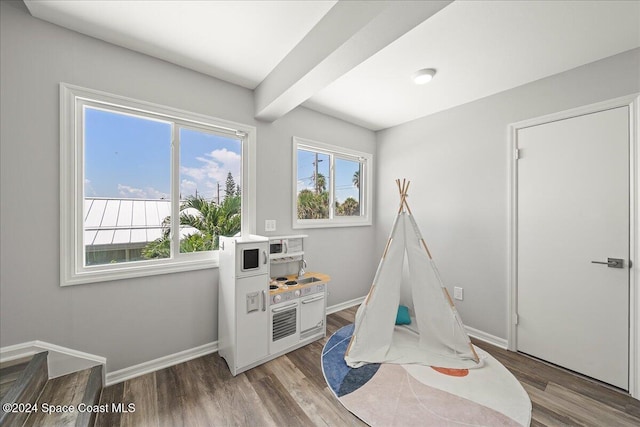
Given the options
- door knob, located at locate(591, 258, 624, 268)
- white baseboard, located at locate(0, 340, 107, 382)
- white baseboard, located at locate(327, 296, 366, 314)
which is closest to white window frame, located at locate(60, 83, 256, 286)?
white baseboard, located at locate(0, 340, 107, 382)

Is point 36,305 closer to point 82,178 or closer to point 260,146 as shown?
point 82,178

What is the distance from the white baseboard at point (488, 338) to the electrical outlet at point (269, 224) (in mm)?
2487

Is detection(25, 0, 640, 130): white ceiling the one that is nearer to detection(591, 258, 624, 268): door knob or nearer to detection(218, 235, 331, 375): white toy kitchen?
detection(218, 235, 331, 375): white toy kitchen

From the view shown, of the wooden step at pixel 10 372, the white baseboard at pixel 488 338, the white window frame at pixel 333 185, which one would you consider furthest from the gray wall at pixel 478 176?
the wooden step at pixel 10 372

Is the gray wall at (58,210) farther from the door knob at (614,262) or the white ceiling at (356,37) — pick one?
the door knob at (614,262)

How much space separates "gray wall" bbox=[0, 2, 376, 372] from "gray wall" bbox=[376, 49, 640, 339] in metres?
2.28

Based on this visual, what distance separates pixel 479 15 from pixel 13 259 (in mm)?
3420

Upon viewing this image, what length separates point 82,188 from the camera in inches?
73.2

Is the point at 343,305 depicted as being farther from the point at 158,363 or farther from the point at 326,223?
the point at 158,363

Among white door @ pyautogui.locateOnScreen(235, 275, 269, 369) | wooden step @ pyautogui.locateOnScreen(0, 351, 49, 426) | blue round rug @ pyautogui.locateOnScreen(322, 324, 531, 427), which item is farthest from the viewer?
white door @ pyautogui.locateOnScreen(235, 275, 269, 369)

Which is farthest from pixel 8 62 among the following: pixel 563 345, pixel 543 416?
pixel 563 345

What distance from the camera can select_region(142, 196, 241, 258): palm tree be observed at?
2.23 meters

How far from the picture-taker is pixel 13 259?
162 cm

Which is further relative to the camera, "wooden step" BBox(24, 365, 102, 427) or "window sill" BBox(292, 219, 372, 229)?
"window sill" BBox(292, 219, 372, 229)
